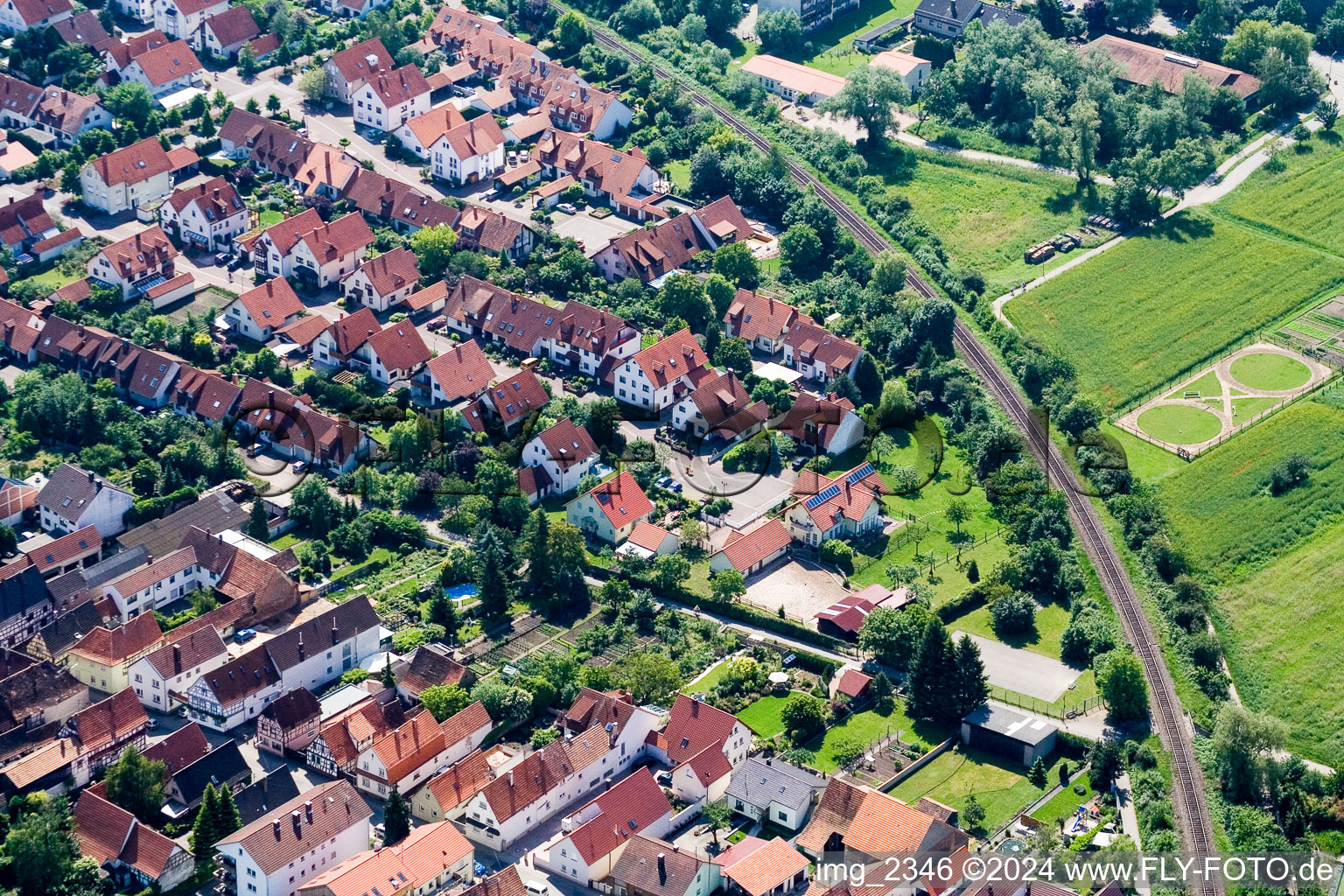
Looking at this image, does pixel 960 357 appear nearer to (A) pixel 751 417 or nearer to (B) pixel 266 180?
(A) pixel 751 417

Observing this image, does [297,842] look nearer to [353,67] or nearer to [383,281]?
[383,281]

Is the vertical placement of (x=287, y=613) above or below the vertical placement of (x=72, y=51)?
below

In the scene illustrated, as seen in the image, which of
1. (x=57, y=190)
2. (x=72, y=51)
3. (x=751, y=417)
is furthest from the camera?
(x=72, y=51)

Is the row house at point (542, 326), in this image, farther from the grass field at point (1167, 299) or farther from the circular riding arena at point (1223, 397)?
the circular riding arena at point (1223, 397)

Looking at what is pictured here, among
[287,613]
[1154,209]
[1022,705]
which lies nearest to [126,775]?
[287,613]

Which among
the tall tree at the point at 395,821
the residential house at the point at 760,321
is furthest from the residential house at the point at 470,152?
the tall tree at the point at 395,821

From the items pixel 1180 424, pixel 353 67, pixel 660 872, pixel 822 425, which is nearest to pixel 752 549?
pixel 822 425

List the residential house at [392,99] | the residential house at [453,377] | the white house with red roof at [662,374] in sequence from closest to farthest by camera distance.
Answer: the residential house at [453,377] < the white house with red roof at [662,374] < the residential house at [392,99]
